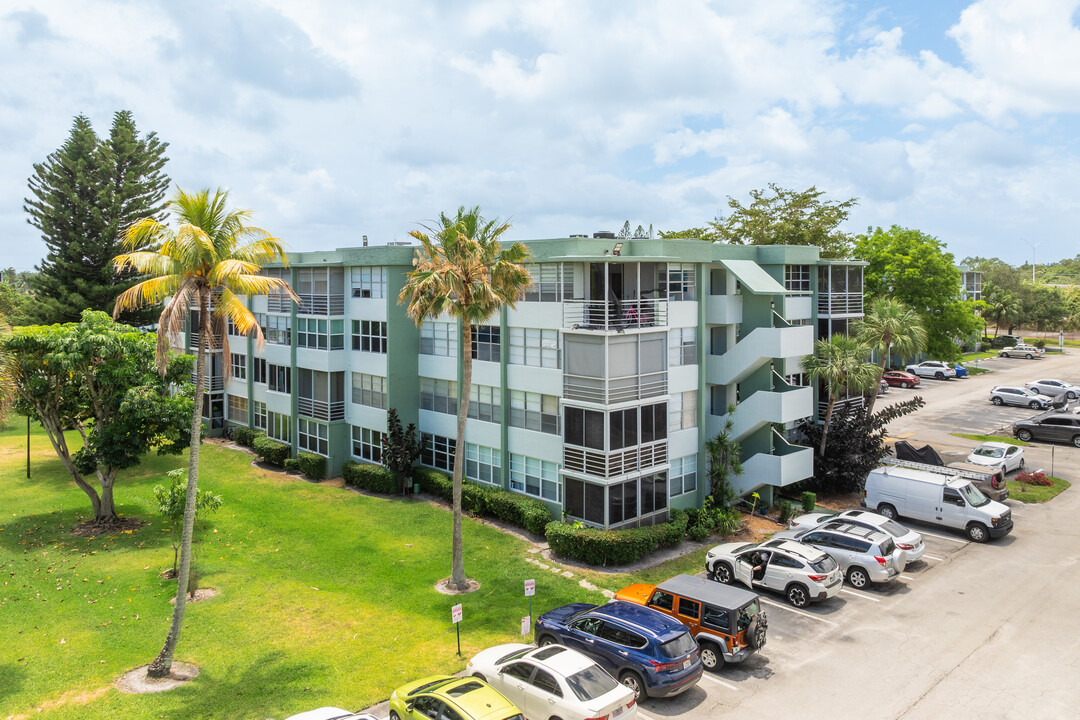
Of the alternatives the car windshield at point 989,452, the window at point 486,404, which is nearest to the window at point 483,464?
the window at point 486,404

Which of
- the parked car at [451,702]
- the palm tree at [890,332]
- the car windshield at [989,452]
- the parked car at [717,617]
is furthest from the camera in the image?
the car windshield at [989,452]

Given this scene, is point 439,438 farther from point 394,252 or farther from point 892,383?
point 892,383

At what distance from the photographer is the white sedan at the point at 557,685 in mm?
13555

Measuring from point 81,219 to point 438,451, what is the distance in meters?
34.1

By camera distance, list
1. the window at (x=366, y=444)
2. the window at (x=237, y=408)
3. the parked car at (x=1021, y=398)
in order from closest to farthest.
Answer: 1. the window at (x=366, y=444)
2. the window at (x=237, y=408)
3. the parked car at (x=1021, y=398)

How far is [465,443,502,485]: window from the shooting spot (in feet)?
92.4

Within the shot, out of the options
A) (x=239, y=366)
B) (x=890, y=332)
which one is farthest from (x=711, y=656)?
(x=239, y=366)

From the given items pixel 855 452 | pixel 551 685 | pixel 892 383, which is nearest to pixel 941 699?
pixel 551 685

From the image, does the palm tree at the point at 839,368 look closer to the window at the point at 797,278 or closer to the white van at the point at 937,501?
the window at the point at 797,278

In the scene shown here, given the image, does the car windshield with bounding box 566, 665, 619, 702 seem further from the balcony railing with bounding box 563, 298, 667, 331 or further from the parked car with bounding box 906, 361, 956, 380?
the parked car with bounding box 906, 361, 956, 380

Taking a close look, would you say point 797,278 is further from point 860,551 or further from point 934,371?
point 934,371

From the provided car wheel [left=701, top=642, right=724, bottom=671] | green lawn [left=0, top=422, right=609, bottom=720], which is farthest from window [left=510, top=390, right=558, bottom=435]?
car wheel [left=701, top=642, right=724, bottom=671]

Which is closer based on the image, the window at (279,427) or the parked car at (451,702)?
the parked car at (451,702)

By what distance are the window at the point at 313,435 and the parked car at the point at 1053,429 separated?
3944cm
